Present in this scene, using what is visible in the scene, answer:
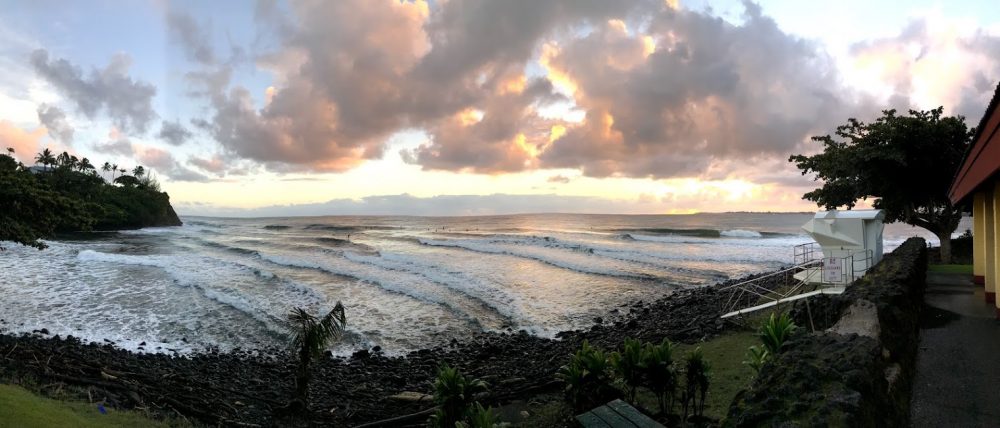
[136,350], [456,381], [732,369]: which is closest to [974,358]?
[732,369]

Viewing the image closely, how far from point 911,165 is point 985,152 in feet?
54.5

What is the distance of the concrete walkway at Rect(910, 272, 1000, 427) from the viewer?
16.6ft

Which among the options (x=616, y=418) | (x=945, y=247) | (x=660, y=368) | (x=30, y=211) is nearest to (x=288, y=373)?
(x=30, y=211)

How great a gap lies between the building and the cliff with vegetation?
731 inches

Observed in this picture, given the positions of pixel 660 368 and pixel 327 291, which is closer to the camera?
pixel 660 368

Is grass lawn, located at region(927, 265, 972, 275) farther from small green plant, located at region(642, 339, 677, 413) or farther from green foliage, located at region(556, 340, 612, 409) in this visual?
green foliage, located at region(556, 340, 612, 409)

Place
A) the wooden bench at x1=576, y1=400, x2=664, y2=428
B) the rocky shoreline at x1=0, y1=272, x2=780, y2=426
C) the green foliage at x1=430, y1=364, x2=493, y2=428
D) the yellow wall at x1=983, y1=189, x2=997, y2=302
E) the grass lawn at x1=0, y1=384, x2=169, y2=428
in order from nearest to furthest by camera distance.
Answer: the wooden bench at x1=576, y1=400, x2=664, y2=428 < the grass lawn at x1=0, y1=384, x2=169, y2=428 < the green foliage at x1=430, y1=364, x2=493, y2=428 < the rocky shoreline at x1=0, y1=272, x2=780, y2=426 < the yellow wall at x1=983, y1=189, x2=997, y2=302

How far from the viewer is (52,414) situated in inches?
222

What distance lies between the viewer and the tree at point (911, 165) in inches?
800

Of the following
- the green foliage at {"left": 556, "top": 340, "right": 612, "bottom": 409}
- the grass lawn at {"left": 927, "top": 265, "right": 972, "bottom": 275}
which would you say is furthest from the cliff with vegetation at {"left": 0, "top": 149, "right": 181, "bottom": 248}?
the grass lawn at {"left": 927, "top": 265, "right": 972, "bottom": 275}

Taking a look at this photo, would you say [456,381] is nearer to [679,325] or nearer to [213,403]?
[213,403]

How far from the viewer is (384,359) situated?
11.9m

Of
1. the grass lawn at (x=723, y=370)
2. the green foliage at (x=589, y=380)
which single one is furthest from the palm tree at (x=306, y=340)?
the grass lawn at (x=723, y=370)

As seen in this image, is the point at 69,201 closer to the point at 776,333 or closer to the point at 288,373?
the point at 288,373
